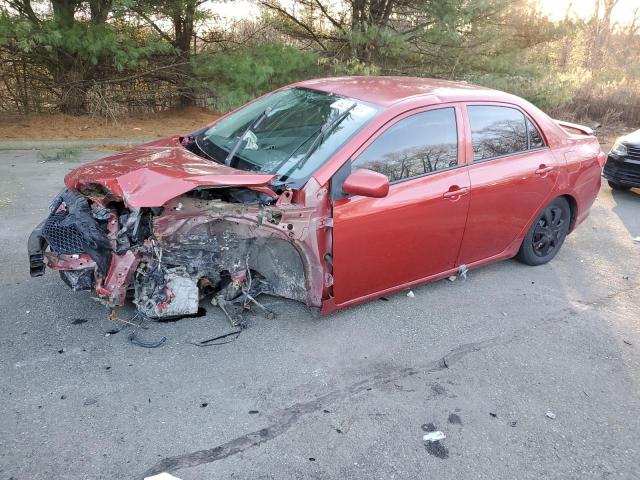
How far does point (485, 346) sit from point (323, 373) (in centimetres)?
126

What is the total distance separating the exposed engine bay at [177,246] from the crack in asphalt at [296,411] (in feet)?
2.26

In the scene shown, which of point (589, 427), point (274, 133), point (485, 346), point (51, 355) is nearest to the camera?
point (589, 427)

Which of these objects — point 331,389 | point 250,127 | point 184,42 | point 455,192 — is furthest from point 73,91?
point 331,389

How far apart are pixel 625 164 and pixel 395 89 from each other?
5411mm

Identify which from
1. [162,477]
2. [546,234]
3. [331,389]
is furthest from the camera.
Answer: [546,234]

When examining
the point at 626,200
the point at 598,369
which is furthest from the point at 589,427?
the point at 626,200

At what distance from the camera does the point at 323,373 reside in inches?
132

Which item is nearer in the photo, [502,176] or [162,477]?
[162,477]

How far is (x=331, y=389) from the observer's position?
3.20 m

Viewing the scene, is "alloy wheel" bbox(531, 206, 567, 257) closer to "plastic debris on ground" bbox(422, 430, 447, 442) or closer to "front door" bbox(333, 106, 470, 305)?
"front door" bbox(333, 106, 470, 305)

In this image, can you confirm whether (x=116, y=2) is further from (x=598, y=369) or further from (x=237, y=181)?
(x=598, y=369)

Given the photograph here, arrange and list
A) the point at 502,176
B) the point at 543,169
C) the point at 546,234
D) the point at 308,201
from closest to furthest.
→ 1. the point at 308,201
2. the point at 502,176
3. the point at 543,169
4. the point at 546,234

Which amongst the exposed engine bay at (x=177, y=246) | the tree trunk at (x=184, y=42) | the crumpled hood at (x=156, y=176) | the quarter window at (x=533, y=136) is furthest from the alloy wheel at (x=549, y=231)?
the tree trunk at (x=184, y=42)

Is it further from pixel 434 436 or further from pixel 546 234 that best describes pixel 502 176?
pixel 434 436
